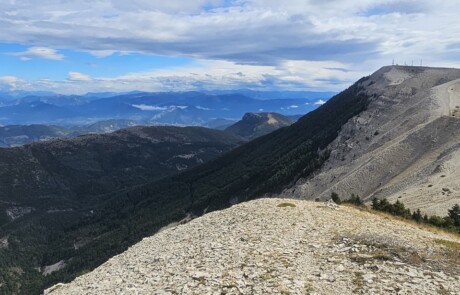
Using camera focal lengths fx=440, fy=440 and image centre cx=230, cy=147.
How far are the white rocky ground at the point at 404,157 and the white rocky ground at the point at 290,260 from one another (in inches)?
1602

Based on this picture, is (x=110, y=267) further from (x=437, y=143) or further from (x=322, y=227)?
(x=437, y=143)

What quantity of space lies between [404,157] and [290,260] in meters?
106

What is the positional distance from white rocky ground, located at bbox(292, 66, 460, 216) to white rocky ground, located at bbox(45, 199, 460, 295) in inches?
1602

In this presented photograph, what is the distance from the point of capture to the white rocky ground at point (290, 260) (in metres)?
23.8

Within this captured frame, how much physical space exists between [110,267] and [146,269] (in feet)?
21.3

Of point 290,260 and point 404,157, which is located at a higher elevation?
point 290,260

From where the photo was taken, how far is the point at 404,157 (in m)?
123

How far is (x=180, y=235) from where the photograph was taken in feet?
131

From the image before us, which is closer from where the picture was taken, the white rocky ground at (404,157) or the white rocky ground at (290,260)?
the white rocky ground at (290,260)

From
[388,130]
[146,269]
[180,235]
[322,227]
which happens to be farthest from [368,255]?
[388,130]

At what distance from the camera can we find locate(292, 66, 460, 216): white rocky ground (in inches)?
3295

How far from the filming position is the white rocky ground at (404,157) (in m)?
83.7

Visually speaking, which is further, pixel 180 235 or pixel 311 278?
pixel 180 235

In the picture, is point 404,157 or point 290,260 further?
point 404,157
